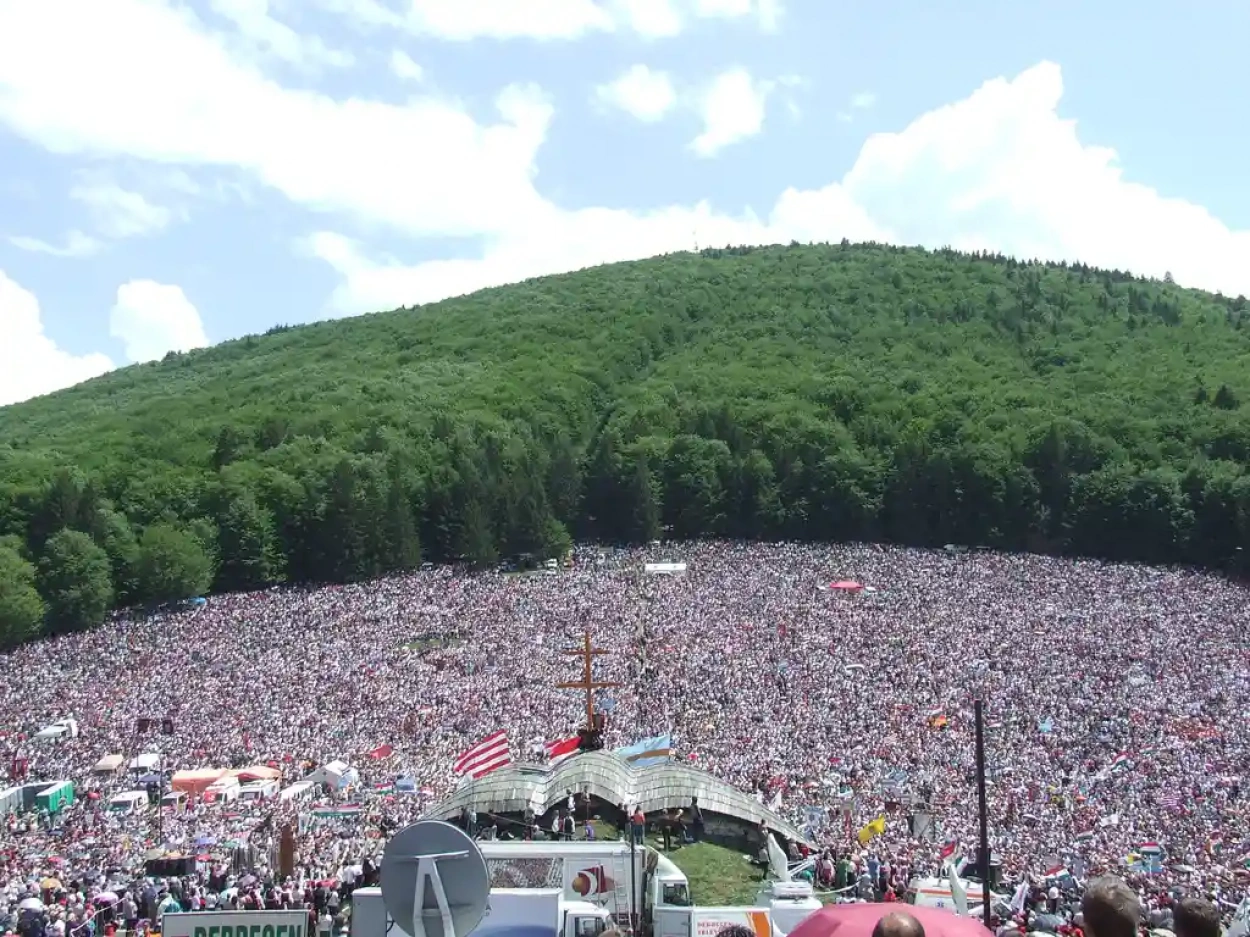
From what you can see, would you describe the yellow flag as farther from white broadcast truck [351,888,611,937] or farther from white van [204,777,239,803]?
white van [204,777,239,803]

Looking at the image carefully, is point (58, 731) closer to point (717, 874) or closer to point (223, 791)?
point (223, 791)

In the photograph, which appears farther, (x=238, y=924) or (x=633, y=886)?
(x=633, y=886)

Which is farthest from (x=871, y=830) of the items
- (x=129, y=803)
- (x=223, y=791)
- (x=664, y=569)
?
(x=664, y=569)

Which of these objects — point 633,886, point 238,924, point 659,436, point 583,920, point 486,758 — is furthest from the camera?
point 659,436

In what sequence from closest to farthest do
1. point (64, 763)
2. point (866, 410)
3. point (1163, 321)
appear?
point (64, 763) → point (866, 410) → point (1163, 321)

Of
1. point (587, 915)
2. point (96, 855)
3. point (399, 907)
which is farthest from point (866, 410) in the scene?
point (399, 907)

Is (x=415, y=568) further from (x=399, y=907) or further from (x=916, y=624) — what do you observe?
(x=399, y=907)
